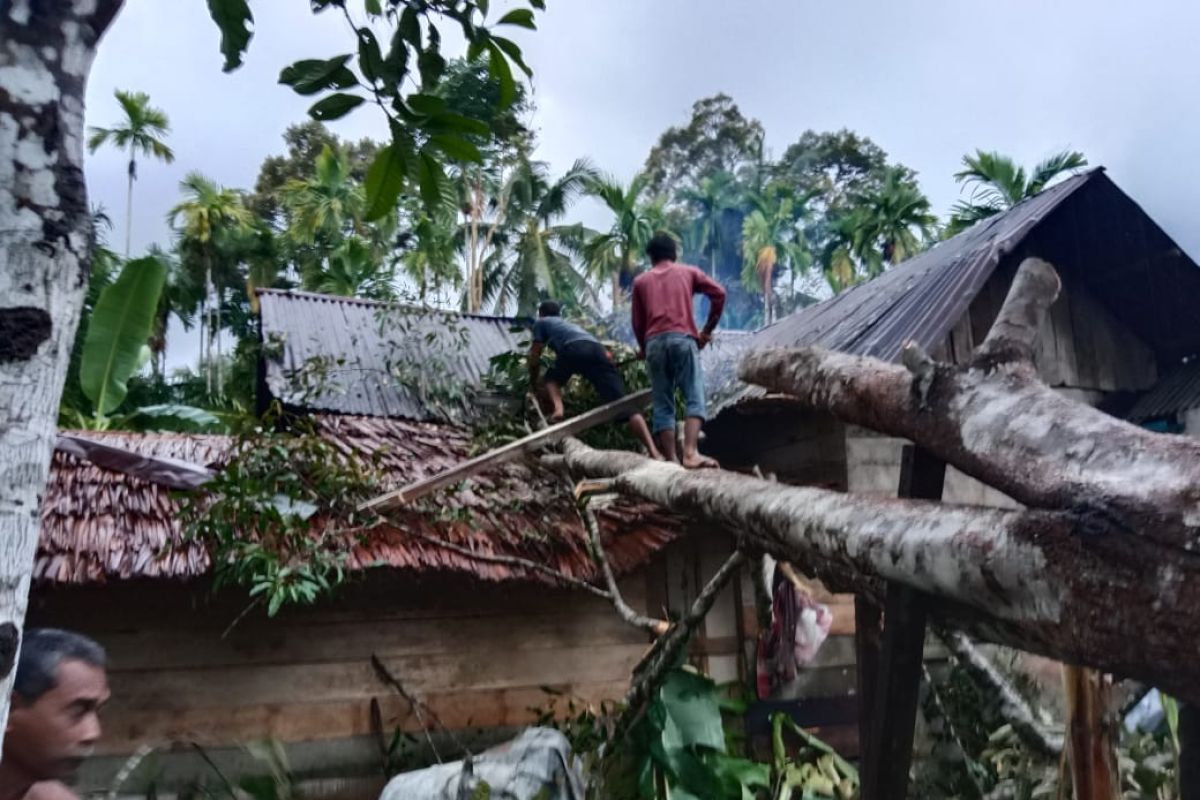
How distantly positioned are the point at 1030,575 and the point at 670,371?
12.4ft

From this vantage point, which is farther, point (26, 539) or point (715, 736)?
point (715, 736)

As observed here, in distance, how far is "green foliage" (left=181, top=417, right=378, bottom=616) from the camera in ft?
13.8

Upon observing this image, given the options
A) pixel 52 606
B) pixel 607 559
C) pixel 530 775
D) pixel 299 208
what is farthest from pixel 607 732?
pixel 299 208

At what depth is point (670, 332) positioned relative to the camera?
16.4ft

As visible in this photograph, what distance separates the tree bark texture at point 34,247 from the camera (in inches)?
41.1

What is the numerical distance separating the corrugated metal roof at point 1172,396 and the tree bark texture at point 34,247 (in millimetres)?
6306

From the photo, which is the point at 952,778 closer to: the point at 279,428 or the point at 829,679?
the point at 829,679

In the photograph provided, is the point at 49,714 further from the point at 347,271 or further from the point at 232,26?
the point at 347,271

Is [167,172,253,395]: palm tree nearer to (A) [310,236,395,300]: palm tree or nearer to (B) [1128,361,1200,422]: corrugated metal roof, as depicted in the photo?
(A) [310,236,395,300]: palm tree

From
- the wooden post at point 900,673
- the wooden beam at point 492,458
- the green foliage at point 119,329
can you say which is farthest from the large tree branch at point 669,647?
the green foliage at point 119,329

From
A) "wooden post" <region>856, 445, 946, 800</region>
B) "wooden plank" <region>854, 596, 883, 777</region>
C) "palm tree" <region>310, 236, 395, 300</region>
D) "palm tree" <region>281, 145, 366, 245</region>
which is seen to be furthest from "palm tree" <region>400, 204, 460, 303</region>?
"wooden post" <region>856, 445, 946, 800</region>

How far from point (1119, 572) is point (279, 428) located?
6205 millimetres

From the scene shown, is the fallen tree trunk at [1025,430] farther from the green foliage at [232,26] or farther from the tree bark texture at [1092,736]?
the green foliage at [232,26]

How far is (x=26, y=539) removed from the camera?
105 centimetres
